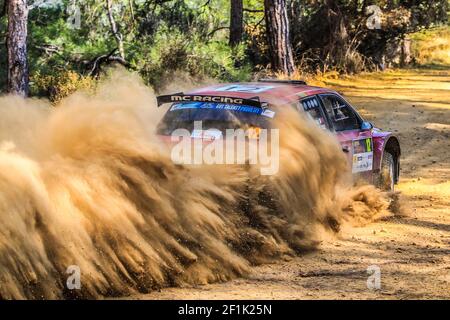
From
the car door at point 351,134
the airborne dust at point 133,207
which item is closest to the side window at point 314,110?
the car door at point 351,134

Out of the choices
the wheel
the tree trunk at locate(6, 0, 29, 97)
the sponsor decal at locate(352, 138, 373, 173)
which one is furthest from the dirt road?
the tree trunk at locate(6, 0, 29, 97)

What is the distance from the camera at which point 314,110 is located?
9.05 metres

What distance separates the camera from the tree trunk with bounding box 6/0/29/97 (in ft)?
53.2

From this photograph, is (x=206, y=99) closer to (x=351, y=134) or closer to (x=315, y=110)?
(x=315, y=110)

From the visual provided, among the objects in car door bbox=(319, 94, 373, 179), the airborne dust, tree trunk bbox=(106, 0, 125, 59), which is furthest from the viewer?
tree trunk bbox=(106, 0, 125, 59)

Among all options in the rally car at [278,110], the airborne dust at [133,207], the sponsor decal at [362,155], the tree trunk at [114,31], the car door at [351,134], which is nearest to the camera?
the airborne dust at [133,207]

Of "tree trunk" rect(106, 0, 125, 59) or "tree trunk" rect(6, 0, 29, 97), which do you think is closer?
"tree trunk" rect(6, 0, 29, 97)

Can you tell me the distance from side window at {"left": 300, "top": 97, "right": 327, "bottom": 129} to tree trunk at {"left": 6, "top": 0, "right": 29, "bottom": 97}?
28.9 ft

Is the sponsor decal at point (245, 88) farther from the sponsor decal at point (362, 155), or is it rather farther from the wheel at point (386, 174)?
the wheel at point (386, 174)

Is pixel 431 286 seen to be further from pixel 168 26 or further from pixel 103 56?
pixel 168 26

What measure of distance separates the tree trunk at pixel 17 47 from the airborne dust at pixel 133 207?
27.1 feet

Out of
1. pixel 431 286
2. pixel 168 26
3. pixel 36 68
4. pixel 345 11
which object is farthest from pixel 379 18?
pixel 431 286

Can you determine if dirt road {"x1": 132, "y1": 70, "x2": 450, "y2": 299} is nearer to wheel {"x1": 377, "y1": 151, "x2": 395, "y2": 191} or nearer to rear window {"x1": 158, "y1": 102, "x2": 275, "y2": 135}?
wheel {"x1": 377, "y1": 151, "x2": 395, "y2": 191}

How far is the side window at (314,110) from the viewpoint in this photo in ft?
29.1
